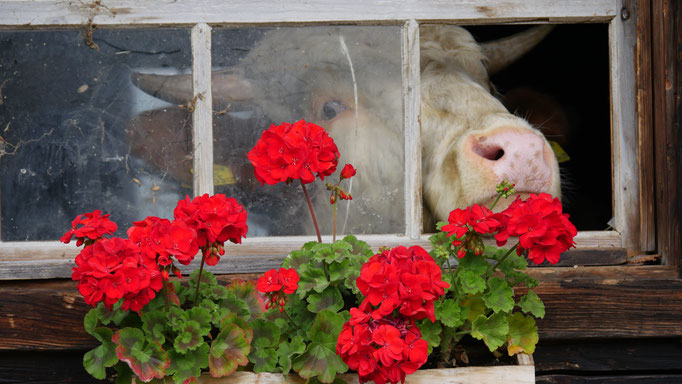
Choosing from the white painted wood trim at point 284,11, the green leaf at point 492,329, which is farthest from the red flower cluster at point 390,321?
the white painted wood trim at point 284,11

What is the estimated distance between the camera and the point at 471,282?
1.32 m

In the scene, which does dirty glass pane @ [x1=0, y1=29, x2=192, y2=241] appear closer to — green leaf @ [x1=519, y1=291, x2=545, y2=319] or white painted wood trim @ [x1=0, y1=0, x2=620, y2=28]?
white painted wood trim @ [x1=0, y1=0, x2=620, y2=28]

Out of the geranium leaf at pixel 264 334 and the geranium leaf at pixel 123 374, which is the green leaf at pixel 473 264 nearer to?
the geranium leaf at pixel 264 334

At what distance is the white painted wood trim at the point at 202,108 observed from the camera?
1.68 metres

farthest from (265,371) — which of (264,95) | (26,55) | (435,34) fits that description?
(435,34)

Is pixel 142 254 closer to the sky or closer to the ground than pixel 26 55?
closer to the ground

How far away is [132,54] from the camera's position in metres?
1.71

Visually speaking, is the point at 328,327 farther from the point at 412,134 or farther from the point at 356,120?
the point at 356,120

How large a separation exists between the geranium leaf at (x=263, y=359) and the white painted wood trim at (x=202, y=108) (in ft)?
1.56

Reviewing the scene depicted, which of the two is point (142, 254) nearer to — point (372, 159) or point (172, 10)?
point (172, 10)

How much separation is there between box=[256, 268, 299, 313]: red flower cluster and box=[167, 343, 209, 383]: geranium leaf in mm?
163

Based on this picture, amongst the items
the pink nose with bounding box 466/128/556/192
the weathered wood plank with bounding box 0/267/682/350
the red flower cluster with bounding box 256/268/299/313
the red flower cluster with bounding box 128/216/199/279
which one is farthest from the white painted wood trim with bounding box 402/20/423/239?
the red flower cluster with bounding box 128/216/199/279

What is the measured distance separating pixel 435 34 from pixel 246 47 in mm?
996

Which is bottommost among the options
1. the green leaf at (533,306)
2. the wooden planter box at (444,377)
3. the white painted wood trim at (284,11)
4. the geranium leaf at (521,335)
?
the wooden planter box at (444,377)
